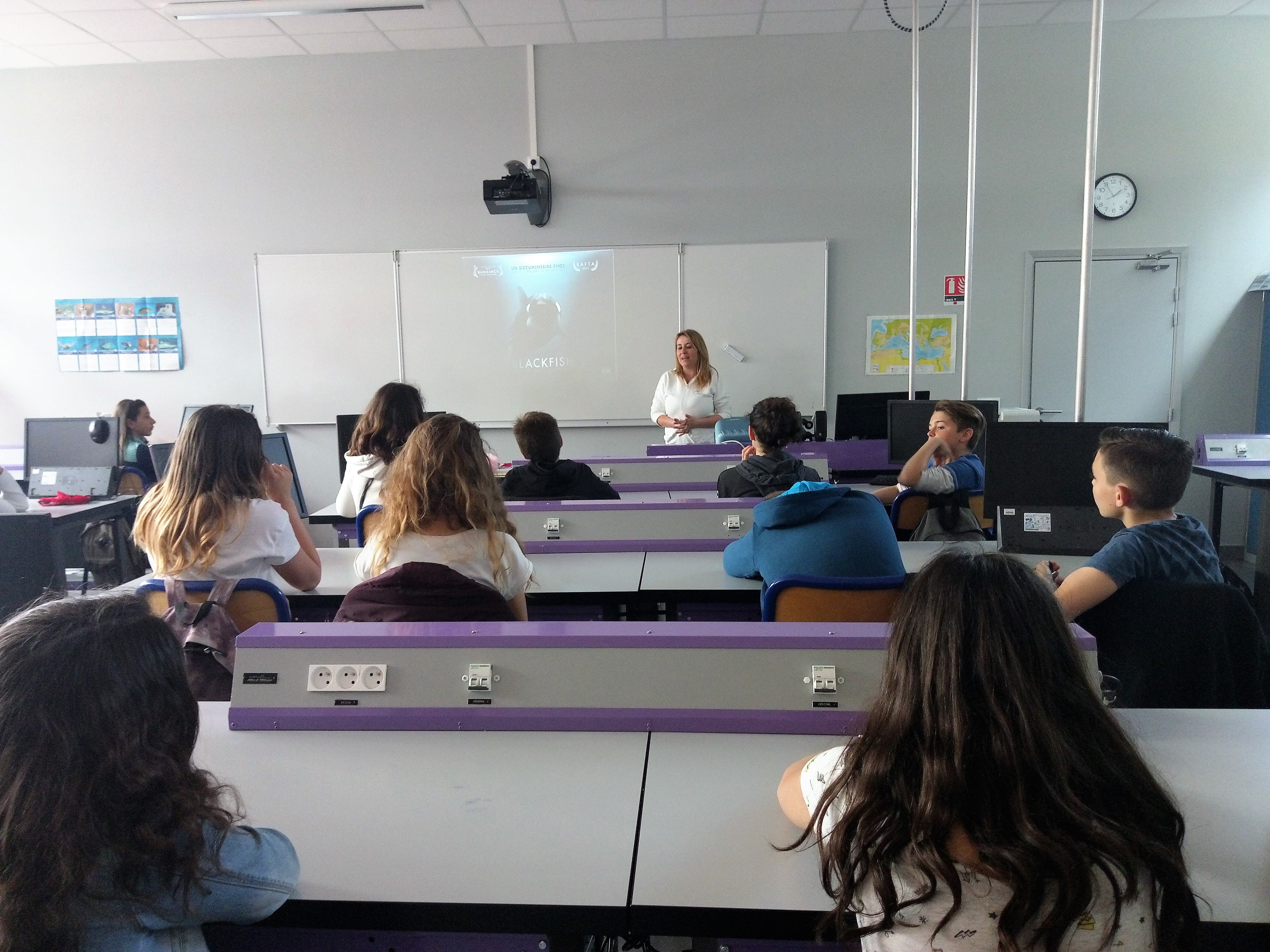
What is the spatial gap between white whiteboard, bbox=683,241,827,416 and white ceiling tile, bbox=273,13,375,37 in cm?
253

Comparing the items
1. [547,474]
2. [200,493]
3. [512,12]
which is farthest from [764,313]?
[200,493]

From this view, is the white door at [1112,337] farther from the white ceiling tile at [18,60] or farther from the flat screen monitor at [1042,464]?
the white ceiling tile at [18,60]

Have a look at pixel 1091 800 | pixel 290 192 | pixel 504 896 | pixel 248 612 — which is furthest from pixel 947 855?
pixel 290 192

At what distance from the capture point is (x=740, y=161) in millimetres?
5965

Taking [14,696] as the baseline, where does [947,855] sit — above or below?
Answer: below

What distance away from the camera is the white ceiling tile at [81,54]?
5.72m

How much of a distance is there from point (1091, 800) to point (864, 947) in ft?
0.97

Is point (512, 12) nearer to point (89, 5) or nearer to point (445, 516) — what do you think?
point (89, 5)

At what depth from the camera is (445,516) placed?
6.49 ft

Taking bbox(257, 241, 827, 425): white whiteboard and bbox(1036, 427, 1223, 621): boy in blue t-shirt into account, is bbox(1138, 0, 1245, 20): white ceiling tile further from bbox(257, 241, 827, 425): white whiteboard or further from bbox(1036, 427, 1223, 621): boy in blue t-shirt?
bbox(1036, 427, 1223, 621): boy in blue t-shirt

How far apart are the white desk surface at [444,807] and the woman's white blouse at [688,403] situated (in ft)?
13.9

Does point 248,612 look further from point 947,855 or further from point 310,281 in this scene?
point 310,281

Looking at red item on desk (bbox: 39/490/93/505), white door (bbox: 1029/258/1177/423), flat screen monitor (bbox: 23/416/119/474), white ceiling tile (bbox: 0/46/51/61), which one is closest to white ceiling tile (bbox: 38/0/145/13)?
white ceiling tile (bbox: 0/46/51/61)

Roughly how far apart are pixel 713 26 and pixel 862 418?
112 inches
